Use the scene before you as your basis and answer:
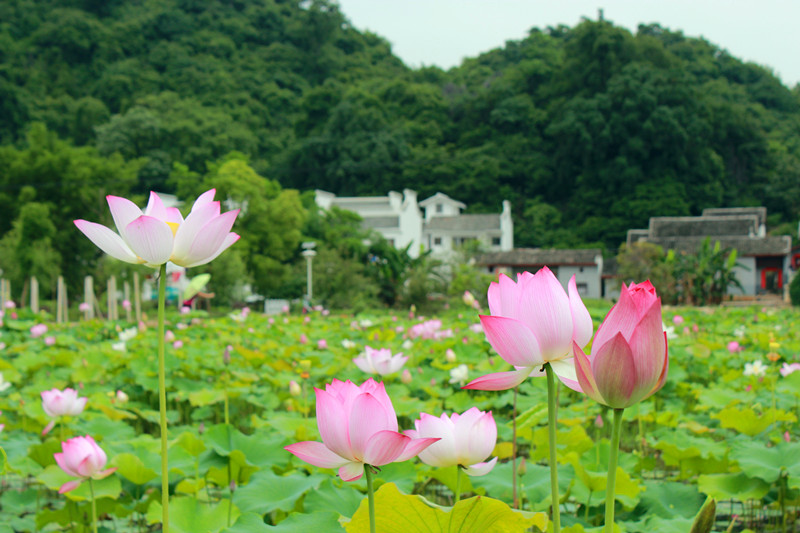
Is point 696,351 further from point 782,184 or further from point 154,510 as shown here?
point 782,184

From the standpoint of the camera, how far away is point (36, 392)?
268cm

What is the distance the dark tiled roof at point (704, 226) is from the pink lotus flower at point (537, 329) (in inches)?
1086

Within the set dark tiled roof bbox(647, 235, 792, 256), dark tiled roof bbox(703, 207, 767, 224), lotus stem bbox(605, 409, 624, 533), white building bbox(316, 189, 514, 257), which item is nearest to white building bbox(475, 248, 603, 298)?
white building bbox(316, 189, 514, 257)

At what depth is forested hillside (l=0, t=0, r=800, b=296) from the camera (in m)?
31.0

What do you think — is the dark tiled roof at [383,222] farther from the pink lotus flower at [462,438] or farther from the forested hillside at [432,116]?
the pink lotus flower at [462,438]

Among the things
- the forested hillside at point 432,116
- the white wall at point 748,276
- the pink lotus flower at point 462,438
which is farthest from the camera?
the forested hillside at point 432,116

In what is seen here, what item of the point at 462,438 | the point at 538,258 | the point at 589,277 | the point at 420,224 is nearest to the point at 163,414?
the point at 462,438

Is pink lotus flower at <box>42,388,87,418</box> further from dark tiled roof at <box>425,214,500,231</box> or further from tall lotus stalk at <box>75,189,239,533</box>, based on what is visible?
dark tiled roof at <box>425,214,500,231</box>

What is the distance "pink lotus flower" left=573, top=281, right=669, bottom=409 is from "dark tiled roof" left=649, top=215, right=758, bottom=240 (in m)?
27.7

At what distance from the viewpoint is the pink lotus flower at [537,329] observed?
567 mm

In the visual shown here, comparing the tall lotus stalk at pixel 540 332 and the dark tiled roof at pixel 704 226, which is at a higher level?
the dark tiled roof at pixel 704 226

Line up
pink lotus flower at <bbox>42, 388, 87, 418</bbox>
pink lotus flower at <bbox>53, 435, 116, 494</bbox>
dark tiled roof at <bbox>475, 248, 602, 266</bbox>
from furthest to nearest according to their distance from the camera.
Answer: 1. dark tiled roof at <bbox>475, 248, 602, 266</bbox>
2. pink lotus flower at <bbox>42, 388, 87, 418</bbox>
3. pink lotus flower at <bbox>53, 435, 116, 494</bbox>

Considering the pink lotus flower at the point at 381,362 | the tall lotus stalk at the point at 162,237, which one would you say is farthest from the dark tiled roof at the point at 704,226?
the tall lotus stalk at the point at 162,237

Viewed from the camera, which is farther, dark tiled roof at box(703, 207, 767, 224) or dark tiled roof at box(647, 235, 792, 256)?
dark tiled roof at box(703, 207, 767, 224)
